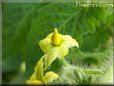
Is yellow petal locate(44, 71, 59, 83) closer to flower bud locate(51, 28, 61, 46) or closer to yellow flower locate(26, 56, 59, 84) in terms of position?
yellow flower locate(26, 56, 59, 84)

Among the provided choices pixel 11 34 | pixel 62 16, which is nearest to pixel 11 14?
pixel 11 34

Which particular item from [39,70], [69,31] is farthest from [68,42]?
[39,70]

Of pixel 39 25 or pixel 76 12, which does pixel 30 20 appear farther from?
pixel 76 12

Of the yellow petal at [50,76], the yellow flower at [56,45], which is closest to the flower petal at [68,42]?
the yellow flower at [56,45]

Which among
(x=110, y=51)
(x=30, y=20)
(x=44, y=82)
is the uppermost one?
(x=30, y=20)

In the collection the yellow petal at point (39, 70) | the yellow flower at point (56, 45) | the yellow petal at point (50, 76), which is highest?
the yellow flower at point (56, 45)

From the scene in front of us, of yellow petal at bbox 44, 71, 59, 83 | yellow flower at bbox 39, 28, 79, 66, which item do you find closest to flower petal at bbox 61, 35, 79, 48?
yellow flower at bbox 39, 28, 79, 66

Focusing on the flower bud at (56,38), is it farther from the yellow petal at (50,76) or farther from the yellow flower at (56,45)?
the yellow petal at (50,76)

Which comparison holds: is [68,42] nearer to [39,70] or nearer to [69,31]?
[69,31]
